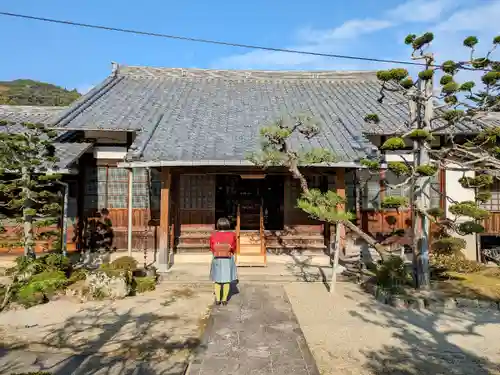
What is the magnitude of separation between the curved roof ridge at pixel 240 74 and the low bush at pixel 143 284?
1139 centimetres

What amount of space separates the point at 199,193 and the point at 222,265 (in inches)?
205

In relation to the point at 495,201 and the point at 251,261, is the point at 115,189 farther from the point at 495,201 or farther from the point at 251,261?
the point at 495,201

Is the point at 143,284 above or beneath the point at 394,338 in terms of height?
above

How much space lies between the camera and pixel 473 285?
8.27m

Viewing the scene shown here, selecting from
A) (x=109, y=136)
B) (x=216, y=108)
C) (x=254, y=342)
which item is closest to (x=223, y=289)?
(x=254, y=342)

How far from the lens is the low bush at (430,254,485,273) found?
9.50 metres

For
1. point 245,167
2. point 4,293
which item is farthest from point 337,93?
point 4,293

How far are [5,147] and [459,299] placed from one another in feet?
35.7

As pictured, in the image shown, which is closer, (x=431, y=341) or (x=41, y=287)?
(x=431, y=341)

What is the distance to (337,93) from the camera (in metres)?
16.0

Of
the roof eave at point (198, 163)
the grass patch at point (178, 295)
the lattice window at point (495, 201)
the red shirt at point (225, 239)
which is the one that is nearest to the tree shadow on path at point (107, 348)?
the grass patch at point (178, 295)

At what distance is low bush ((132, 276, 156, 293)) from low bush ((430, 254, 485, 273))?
24.5ft

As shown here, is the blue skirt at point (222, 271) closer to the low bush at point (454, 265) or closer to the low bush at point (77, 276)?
the low bush at point (77, 276)

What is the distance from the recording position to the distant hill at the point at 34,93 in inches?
1858
